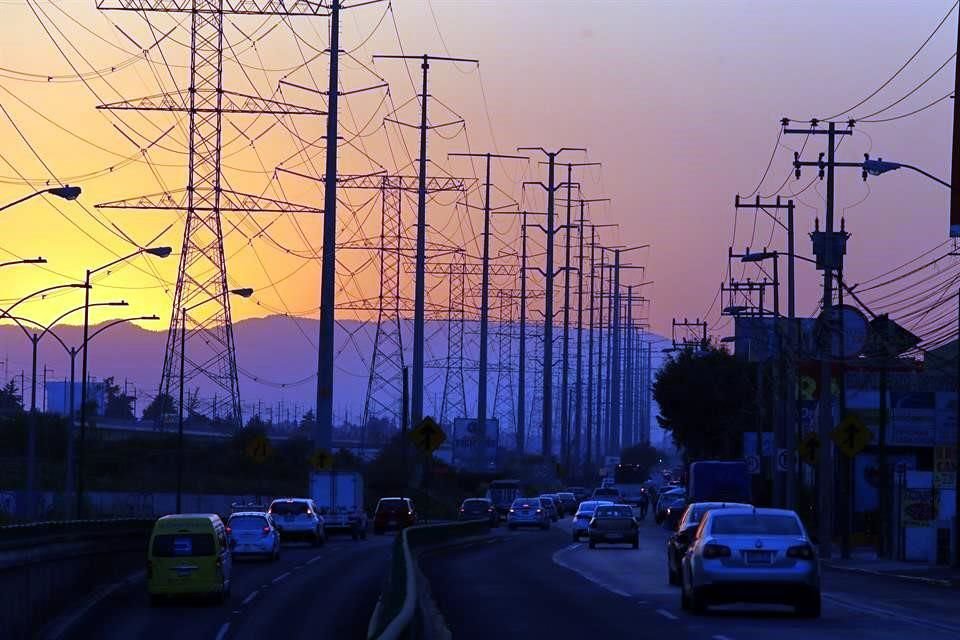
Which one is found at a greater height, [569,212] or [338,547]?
[569,212]

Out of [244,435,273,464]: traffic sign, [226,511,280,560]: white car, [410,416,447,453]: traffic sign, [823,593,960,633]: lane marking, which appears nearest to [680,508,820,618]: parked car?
[823,593,960,633]: lane marking

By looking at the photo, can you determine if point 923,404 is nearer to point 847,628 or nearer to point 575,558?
point 575,558

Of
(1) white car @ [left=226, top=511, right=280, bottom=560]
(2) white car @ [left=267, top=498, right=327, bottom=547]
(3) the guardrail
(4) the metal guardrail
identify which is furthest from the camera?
(2) white car @ [left=267, top=498, right=327, bottom=547]

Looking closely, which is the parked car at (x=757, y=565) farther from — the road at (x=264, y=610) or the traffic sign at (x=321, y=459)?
the traffic sign at (x=321, y=459)

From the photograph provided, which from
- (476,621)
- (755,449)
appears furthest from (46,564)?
(755,449)

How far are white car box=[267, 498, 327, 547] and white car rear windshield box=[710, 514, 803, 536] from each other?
1475 inches

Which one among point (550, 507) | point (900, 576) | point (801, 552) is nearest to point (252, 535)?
point (900, 576)

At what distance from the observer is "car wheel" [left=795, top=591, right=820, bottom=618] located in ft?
82.6

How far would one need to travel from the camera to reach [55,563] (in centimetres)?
3397

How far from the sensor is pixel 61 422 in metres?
120

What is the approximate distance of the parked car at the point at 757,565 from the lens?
2497 centimetres

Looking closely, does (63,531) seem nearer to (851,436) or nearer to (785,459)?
(851,436)

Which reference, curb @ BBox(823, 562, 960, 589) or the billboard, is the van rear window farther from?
the billboard

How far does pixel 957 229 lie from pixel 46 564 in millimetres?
21979
